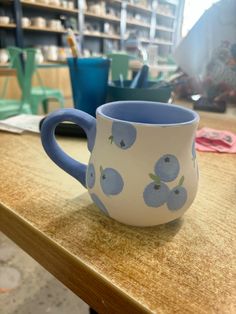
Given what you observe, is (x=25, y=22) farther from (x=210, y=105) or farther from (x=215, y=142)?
(x=215, y=142)

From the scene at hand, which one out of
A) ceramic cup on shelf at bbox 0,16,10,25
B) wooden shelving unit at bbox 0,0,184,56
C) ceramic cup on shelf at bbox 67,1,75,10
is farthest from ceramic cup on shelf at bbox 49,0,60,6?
ceramic cup on shelf at bbox 0,16,10,25

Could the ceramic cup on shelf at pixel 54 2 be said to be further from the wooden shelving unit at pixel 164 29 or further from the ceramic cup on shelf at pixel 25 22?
the wooden shelving unit at pixel 164 29

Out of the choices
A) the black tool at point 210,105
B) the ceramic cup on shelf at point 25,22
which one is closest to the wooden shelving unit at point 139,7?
the ceramic cup on shelf at point 25,22

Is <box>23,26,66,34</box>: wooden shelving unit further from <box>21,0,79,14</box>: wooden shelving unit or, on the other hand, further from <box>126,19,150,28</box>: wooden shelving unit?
<box>126,19,150,28</box>: wooden shelving unit

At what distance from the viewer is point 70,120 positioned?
284mm

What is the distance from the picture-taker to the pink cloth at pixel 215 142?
20.0 inches

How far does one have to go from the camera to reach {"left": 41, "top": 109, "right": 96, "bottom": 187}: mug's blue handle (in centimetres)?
28

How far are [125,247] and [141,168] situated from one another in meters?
0.07

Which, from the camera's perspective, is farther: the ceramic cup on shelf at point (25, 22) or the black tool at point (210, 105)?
the ceramic cup on shelf at point (25, 22)

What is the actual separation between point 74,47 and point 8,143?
0.25m

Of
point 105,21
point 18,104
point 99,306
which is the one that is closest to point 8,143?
point 99,306

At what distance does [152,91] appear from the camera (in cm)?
54

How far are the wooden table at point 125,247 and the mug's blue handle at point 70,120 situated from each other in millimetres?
46

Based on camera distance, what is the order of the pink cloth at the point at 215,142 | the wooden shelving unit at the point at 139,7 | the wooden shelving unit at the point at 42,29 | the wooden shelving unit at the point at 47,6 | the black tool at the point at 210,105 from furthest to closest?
1. the wooden shelving unit at the point at 139,7
2. the wooden shelving unit at the point at 42,29
3. the wooden shelving unit at the point at 47,6
4. the black tool at the point at 210,105
5. the pink cloth at the point at 215,142
